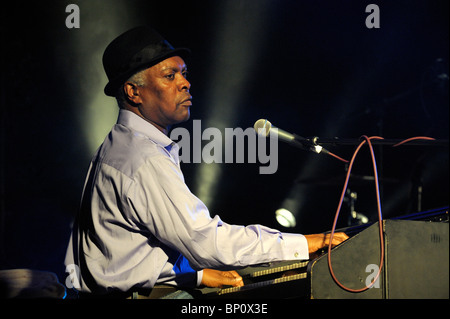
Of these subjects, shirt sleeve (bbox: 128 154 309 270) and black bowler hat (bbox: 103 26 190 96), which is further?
black bowler hat (bbox: 103 26 190 96)

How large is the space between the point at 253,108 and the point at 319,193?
4.89 feet

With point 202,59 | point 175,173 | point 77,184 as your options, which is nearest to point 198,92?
point 202,59

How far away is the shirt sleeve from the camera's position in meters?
2.13

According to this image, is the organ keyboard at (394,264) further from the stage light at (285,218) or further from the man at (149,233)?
the stage light at (285,218)

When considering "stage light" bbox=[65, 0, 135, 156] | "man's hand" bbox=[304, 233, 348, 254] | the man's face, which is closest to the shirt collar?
the man's face

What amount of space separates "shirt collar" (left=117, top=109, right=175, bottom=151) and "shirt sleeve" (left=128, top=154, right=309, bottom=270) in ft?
1.23

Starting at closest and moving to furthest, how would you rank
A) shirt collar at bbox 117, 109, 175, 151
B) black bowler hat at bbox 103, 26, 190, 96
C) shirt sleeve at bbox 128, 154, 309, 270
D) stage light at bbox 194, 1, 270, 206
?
shirt sleeve at bbox 128, 154, 309, 270 → shirt collar at bbox 117, 109, 175, 151 → black bowler hat at bbox 103, 26, 190, 96 → stage light at bbox 194, 1, 270, 206

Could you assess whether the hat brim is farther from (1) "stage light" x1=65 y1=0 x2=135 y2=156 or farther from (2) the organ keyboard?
(1) "stage light" x1=65 y1=0 x2=135 y2=156

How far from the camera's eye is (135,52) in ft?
8.91

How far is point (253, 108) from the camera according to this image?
17.2 feet

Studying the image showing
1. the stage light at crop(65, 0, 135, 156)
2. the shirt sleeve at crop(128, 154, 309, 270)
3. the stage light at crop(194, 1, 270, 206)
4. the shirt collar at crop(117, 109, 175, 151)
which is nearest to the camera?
the shirt sleeve at crop(128, 154, 309, 270)

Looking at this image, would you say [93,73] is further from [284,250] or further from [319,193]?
[284,250]

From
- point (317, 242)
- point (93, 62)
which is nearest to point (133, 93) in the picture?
point (317, 242)

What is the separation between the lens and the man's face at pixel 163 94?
2.75 m
